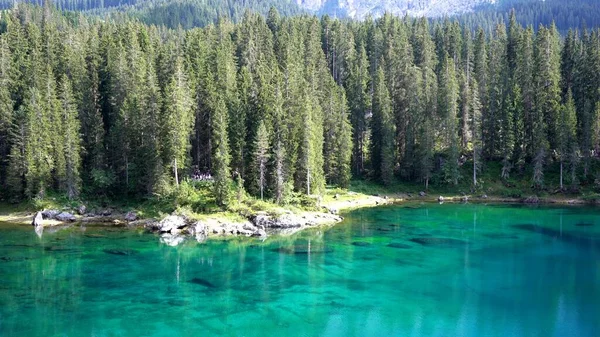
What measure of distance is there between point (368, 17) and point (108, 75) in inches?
2841

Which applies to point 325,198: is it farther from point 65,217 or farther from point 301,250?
point 65,217

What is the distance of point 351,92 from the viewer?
287 feet

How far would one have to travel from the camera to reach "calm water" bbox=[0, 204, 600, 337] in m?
28.0

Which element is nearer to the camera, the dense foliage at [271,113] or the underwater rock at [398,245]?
the underwater rock at [398,245]

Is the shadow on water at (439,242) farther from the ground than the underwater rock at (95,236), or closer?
closer

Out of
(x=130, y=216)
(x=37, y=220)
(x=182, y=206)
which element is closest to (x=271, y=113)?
(x=182, y=206)

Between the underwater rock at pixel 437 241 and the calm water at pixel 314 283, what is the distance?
0.64ft

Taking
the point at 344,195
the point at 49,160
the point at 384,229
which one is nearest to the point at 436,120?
the point at 344,195

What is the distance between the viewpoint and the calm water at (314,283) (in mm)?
28047

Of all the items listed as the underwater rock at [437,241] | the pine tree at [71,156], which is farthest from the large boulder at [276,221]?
the pine tree at [71,156]

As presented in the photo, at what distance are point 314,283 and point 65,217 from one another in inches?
1435

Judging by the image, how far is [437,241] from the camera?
4966 centimetres

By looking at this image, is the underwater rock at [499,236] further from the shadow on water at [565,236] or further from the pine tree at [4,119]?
the pine tree at [4,119]

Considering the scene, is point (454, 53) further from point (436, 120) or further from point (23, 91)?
point (23, 91)
